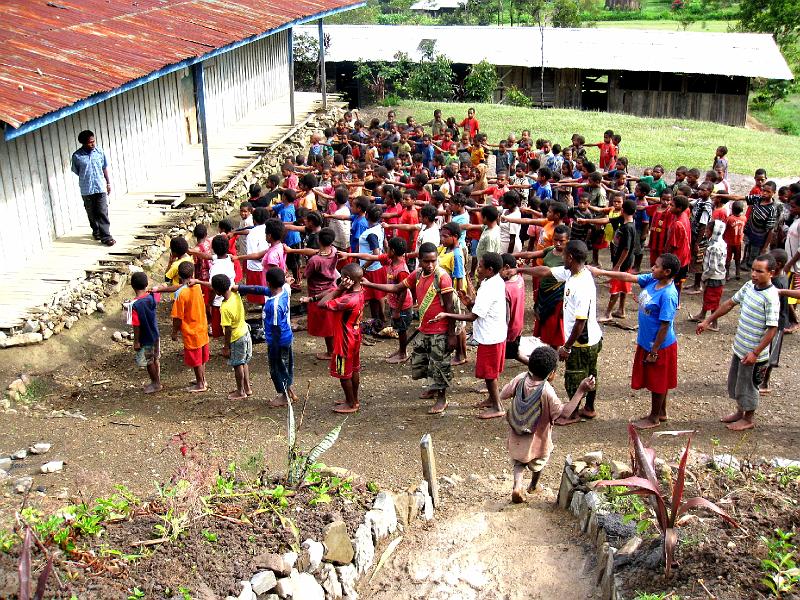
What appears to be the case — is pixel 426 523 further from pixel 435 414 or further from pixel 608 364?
pixel 608 364

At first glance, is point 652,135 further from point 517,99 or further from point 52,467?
point 52,467

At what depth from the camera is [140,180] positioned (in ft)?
45.9

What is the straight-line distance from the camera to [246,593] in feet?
15.7

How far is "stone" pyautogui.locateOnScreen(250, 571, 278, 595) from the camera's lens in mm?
4879

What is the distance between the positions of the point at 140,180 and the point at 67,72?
3.83 meters

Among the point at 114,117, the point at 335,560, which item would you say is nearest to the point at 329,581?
the point at 335,560

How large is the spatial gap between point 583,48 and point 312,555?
25714mm

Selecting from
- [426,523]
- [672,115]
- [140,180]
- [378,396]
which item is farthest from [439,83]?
[426,523]

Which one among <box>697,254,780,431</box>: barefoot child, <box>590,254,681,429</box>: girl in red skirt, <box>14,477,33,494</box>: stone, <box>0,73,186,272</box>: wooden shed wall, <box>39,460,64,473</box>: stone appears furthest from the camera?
<box>0,73,186,272</box>: wooden shed wall

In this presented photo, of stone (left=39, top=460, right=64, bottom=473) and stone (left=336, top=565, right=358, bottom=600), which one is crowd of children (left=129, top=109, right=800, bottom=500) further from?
stone (left=39, top=460, right=64, bottom=473)

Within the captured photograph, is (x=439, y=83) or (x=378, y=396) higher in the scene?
(x=439, y=83)

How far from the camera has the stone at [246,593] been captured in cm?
476

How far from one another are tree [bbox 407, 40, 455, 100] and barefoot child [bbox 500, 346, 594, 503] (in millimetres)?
22069

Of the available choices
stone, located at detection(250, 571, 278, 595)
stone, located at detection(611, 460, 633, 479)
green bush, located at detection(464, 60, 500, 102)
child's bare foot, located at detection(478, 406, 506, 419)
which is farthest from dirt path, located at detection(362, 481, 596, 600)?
green bush, located at detection(464, 60, 500, 102)
